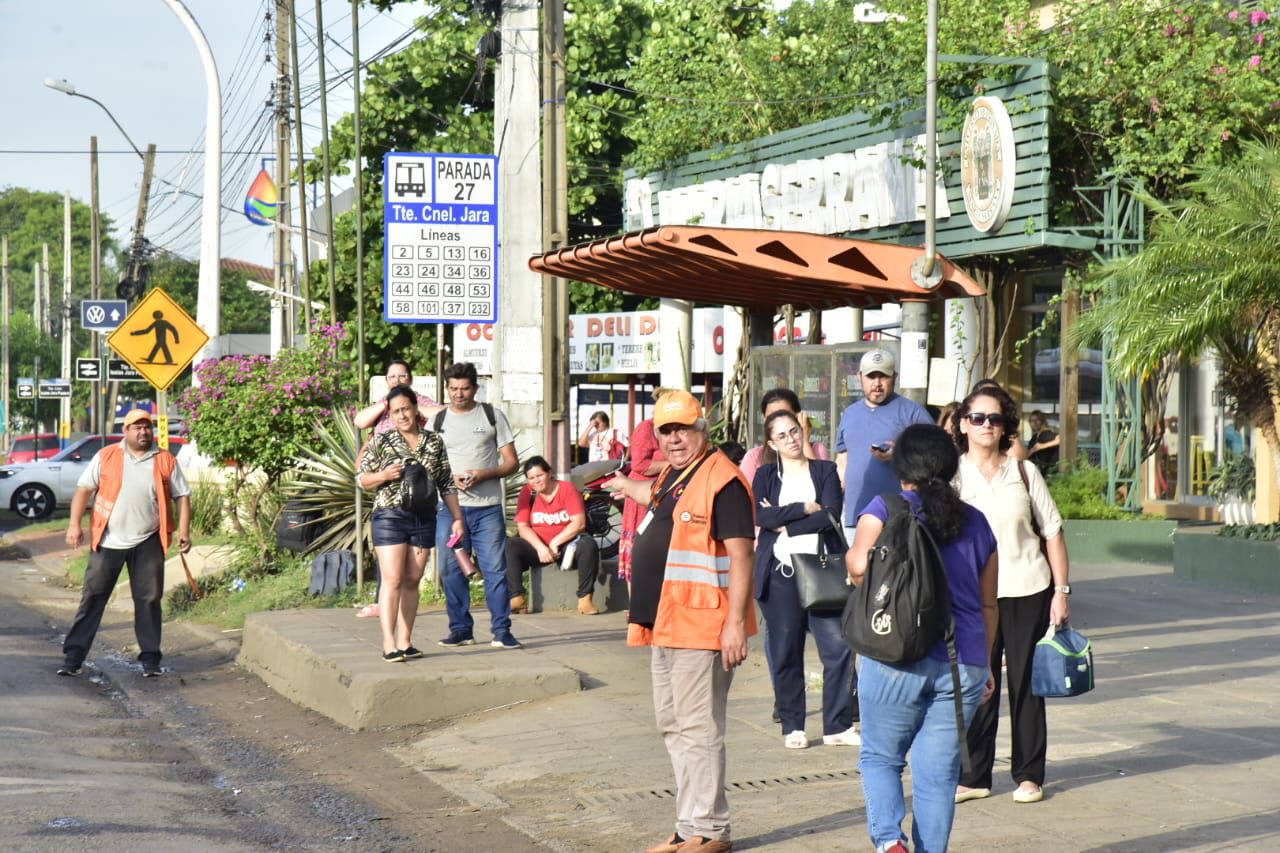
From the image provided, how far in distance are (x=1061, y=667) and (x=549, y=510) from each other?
704 centimetres

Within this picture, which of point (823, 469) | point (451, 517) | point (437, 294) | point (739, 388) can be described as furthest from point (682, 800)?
point (739, 388)

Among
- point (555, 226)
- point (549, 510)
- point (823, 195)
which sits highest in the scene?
point (823, 195)

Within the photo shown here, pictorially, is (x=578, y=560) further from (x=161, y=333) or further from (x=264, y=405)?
(x=161, y=333)

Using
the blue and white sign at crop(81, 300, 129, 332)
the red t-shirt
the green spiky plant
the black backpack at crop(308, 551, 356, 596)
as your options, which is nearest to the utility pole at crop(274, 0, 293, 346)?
the blue and white sign at crop(81, 300, 129, 332)

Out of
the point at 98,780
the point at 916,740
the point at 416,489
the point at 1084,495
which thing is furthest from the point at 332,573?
the point at 916,740

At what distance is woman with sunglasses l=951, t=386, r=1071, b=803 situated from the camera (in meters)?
6.72

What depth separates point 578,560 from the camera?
13188 millimetres

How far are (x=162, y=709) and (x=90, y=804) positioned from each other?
3.36 metres

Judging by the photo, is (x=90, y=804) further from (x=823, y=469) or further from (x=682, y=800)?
(x=823, y=469)

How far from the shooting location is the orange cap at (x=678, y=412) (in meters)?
6.20

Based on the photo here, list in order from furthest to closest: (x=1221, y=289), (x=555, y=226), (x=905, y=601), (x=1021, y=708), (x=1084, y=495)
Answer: (x=1084, y=495) → (x=1221, y=289) → (x=555, y=226) → (x=1021, y=708) → (x=905, y=601)

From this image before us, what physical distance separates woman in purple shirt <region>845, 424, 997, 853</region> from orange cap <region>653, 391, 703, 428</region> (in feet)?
3.53

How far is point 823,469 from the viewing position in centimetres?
794

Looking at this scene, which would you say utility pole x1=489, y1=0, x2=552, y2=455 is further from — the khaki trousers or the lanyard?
the khaki trousers
